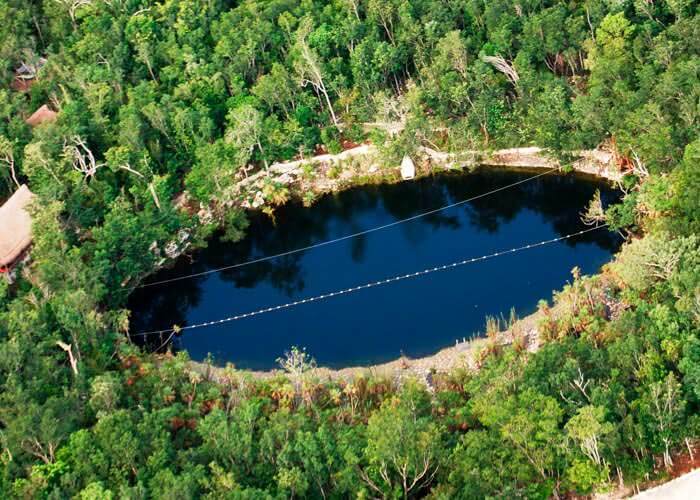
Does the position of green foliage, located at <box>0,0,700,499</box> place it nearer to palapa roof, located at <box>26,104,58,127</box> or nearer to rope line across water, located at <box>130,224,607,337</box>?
palapa roof, located at <box>26,104,58,127</box>

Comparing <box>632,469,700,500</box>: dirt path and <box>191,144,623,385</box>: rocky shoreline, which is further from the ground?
<box>191,144,623,385</box>: rocky shoreline

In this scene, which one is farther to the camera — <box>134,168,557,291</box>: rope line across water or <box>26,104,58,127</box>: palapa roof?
<box>26,104,58,127</box>: palapa roof

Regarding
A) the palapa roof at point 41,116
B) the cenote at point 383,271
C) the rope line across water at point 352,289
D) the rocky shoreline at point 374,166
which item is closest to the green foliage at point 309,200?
the rocky shoreline at point 374,166

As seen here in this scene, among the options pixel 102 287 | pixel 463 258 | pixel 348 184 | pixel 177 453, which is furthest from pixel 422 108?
pixel 177 453

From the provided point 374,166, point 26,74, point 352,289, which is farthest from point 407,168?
point 26,74

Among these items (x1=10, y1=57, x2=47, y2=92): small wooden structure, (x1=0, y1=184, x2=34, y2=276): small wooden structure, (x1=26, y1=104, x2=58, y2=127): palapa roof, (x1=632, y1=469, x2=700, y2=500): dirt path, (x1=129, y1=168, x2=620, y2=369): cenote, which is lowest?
(x1=632, y1=469, x2=700, y2=500): dirt path

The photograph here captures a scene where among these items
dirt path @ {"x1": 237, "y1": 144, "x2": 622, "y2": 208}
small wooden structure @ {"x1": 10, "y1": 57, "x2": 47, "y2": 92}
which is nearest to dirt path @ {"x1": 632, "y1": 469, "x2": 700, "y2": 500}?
dirt path @ {"x1": 237, "y1": 144, "x2": 622, "y2": 208}

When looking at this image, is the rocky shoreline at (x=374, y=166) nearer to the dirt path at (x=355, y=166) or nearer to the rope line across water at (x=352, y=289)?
the dirt path at (x=355, y=166)
